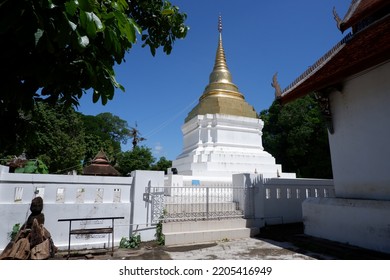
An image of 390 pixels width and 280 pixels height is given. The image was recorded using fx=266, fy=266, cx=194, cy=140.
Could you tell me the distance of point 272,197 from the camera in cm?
857

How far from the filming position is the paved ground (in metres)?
5.13

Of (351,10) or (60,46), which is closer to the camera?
(60,46)

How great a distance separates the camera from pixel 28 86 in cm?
194

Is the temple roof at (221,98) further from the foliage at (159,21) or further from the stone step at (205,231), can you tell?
the foliage at (159,21)

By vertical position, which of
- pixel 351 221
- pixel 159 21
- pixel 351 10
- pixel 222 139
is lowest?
pixel 351 221

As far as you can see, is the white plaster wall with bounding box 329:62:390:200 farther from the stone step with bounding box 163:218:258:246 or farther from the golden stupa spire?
the golden stupa spire

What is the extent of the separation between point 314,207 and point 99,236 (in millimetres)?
5295

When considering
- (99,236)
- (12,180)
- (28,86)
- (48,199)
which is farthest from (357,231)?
(12,180)

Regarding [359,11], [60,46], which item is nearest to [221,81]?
[359,11]

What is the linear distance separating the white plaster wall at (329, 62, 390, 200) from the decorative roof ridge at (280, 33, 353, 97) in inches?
32.8

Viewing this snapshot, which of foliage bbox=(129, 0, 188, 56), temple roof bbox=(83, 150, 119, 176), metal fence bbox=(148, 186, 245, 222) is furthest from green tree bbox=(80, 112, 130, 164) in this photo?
foliage bbox=(129, 0, 188, 56)

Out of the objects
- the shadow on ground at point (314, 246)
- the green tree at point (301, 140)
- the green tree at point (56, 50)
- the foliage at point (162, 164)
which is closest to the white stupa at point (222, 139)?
the shadow on ground at point (314, 246)

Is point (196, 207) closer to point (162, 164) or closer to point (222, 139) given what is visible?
point (222, 139)

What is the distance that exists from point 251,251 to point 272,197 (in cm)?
315
